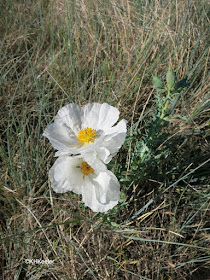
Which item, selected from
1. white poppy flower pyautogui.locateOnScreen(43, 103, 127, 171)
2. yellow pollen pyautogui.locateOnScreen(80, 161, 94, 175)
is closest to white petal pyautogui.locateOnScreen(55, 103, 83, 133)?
white poppy flower pyautogui.locateOnScreen(43, 103, 127, 171)

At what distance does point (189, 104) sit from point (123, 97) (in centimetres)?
52

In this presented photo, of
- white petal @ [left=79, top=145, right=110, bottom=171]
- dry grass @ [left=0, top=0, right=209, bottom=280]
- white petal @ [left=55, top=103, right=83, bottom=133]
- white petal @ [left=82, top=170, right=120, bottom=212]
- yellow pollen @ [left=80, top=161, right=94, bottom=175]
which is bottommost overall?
dry grass @ [left=0, top=0, right=209, bottom=280]

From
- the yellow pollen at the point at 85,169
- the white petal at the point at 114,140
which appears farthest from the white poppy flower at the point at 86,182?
the white petal at the point at 114,140

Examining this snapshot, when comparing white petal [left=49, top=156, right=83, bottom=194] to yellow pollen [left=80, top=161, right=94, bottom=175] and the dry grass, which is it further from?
the dry grass

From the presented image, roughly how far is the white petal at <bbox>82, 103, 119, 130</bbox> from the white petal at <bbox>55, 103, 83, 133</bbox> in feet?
0.10

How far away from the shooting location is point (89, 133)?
1.20 metres

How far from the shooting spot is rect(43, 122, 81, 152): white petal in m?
1.16

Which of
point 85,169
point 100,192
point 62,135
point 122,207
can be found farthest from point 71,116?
point 122,207

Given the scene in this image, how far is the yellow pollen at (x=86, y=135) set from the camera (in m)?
1.19

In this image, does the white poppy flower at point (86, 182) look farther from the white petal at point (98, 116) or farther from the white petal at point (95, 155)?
the white petal at point (98, 116)

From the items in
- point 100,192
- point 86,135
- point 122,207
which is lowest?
point 122,207

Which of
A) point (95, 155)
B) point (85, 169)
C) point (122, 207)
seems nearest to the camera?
point (95, 155)

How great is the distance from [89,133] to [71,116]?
13 cm

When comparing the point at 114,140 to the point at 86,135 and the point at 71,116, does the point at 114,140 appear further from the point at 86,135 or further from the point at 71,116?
the point at 71,116
